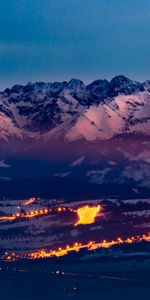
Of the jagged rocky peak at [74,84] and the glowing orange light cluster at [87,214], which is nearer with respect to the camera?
the glowing orange light cluster at [87,214]

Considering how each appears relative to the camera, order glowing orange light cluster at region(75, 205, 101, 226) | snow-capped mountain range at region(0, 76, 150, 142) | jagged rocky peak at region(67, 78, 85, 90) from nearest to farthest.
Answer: glowing orange light cluster at region(75, 205, 101, 226)
snow-capped mountain range at region(0, 76, 150, 142)
jagged rocky peak at region(67, 78, 85, 90)

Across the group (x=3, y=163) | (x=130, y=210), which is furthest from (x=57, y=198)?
(x=3, y=163)

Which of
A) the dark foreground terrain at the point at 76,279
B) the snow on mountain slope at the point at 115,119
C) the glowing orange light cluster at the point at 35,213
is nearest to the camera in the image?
the dark foreground terrain at the point at 76,279

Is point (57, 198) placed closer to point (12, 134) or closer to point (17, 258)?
point (17, 258)

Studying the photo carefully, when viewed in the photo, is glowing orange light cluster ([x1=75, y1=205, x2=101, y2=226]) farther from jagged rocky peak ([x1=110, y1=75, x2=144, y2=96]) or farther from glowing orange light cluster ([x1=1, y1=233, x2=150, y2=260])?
jagged rocky peak ([x1=110, y1=75, x2=144, y2=96])

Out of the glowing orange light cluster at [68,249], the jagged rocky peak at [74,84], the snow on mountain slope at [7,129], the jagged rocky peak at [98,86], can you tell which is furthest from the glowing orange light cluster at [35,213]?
the jagged rocky peak at [98,86]

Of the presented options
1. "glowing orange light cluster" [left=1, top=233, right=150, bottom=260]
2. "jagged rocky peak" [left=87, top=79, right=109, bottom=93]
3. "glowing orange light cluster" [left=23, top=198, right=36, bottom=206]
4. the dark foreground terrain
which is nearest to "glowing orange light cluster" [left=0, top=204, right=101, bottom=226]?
"glowing orange light cluster" [left=23, top=198, right=36, bottom=206]

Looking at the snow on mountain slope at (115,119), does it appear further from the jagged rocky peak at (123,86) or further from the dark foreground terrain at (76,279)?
the dark foreground terrain at (76,279)
